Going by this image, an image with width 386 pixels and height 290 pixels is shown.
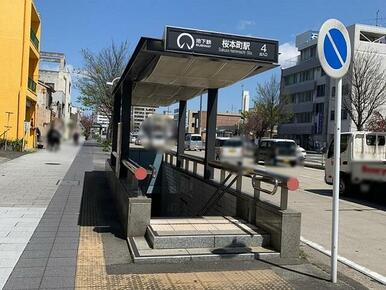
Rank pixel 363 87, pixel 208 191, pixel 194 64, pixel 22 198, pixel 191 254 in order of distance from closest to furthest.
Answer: pixel 191 254 → pixel 194 64 → pixel 208 191 → pixel 22 198 → pixel 363 87

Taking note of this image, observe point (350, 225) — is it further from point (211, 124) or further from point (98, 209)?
point (98, 209)

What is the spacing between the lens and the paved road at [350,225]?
26.6ft

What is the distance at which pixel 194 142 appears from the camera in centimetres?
1275

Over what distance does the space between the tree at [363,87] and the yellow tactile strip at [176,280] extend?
37716 mm

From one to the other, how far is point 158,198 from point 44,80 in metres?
14.3

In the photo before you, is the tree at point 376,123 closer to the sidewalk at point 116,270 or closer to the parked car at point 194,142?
the parked car at point 194,142

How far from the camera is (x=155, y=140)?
122cm

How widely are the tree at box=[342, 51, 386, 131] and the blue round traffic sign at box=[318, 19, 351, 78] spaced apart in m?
37.6

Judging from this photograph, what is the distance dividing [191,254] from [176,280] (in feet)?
3.12

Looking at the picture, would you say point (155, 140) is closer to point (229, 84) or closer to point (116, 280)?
point (116, 280)

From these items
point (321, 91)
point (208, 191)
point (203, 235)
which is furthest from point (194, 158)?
point (321, 91)

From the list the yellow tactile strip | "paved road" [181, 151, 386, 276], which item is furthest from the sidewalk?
"paved road" [181, 151, 386, 276]

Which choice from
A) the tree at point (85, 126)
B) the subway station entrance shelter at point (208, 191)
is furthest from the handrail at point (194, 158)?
the tree at point (85, 126)

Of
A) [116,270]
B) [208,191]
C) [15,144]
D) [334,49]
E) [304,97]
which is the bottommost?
Result: [116,270]
